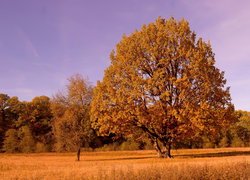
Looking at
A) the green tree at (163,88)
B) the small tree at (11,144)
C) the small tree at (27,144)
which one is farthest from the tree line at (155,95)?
the small tree at (11,144)

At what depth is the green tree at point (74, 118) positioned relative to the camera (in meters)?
51.8

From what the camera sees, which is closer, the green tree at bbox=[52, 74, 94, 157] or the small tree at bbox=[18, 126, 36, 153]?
the green tree at bbox=[52, 74, 94, 157]

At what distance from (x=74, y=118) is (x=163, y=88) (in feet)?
44.0

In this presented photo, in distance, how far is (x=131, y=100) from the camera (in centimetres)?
4572

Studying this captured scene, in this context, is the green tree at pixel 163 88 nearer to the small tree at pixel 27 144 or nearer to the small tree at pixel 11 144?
the small tree at pixel 27 144

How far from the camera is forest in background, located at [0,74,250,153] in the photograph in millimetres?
52188

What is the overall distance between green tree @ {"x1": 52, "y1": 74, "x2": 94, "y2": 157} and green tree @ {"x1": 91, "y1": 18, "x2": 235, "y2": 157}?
3711 mm

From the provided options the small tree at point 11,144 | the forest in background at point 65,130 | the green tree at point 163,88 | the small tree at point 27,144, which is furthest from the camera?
the small tree at point 11,144

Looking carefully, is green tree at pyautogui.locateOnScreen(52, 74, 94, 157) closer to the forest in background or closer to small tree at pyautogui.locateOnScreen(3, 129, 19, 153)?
the forest in background

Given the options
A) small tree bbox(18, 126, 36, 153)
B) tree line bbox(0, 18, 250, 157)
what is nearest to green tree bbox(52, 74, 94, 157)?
tree line bbox(0, 18, 250, 157)

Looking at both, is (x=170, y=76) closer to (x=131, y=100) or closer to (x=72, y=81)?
(x=131, y=100)

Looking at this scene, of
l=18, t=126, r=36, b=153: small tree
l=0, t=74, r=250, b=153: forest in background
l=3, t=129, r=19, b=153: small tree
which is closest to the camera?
l=0, t=74, r=250, b=153: forest in background

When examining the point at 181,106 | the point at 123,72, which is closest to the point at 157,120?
the point at 181,106

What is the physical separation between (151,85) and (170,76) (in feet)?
10.1
